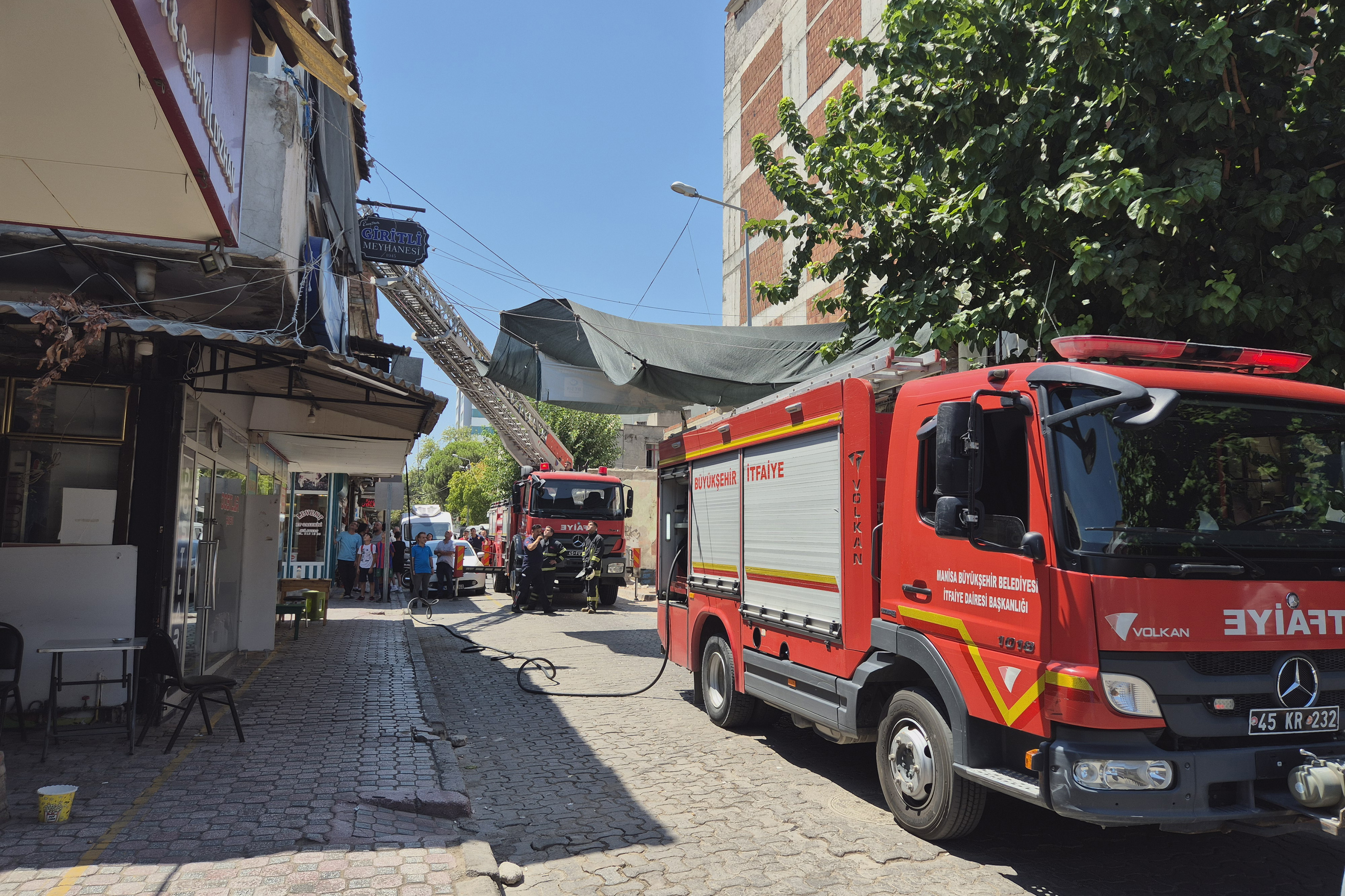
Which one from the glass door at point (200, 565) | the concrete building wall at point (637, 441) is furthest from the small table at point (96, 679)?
the concrete building wall at point (637, 441)

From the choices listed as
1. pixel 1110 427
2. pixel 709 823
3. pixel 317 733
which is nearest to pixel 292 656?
pixel 317 733

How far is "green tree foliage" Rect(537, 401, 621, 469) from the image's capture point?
48.0m

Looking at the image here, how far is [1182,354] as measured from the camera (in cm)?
491

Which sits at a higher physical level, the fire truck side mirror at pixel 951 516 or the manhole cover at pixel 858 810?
the fire truck side mirror at pixel 951 516

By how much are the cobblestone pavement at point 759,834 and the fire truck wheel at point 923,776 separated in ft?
0.51

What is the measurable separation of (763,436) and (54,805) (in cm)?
521

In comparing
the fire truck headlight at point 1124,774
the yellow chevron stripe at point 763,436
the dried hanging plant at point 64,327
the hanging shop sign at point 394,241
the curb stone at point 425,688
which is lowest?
the curb stone at point 425,688

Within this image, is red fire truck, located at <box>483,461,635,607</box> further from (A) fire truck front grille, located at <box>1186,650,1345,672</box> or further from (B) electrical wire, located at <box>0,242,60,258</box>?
(A) fire truck front grille, located at <box>1186,650,1345,672</box>

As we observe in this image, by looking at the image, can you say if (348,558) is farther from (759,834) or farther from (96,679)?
(759,834)

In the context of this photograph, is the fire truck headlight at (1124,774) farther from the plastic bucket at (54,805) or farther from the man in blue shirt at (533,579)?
the man in blue shirt at (533,579)

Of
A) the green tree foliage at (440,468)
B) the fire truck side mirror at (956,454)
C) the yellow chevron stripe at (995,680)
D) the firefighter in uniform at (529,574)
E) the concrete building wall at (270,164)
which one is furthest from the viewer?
the green tree foliage at (440,468)

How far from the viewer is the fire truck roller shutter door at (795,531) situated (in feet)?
20.5

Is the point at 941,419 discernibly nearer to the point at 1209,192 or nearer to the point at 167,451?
the point at 1209,192

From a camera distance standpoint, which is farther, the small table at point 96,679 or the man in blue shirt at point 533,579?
the man in blue shirt at point 533,579
